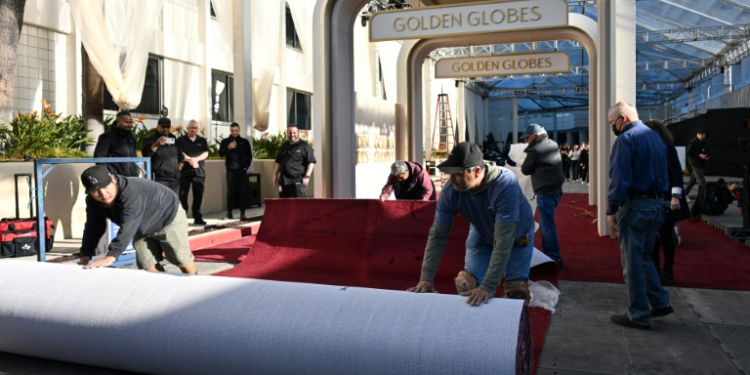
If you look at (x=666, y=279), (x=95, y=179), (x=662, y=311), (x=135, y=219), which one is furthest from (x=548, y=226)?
(x=95, y=179)

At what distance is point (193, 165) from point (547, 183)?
5.75m

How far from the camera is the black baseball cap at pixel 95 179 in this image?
14.1 ft

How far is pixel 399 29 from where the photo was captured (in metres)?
9.33

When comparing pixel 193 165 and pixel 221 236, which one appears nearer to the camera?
pixel 221 236

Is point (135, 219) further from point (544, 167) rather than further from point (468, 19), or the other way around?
point (468, 19)

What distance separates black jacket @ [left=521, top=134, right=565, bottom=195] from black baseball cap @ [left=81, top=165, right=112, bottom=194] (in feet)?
15.4

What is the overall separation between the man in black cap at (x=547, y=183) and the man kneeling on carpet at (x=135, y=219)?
3.89 meters

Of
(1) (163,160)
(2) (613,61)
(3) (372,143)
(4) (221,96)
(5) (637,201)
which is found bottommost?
(5) (637,201)

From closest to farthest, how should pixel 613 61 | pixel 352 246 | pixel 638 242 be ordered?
pixel 638 242
pixel 352 246
pixel 613 61

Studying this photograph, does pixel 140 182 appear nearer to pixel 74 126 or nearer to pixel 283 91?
pixel 74 126

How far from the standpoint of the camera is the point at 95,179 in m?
4.32

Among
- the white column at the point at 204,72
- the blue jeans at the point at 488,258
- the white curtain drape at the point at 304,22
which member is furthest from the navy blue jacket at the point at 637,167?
the white curtain drape at the point at 304,22

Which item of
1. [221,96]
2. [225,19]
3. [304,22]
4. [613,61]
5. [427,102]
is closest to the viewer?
[613,61]

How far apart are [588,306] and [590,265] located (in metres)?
2.12
